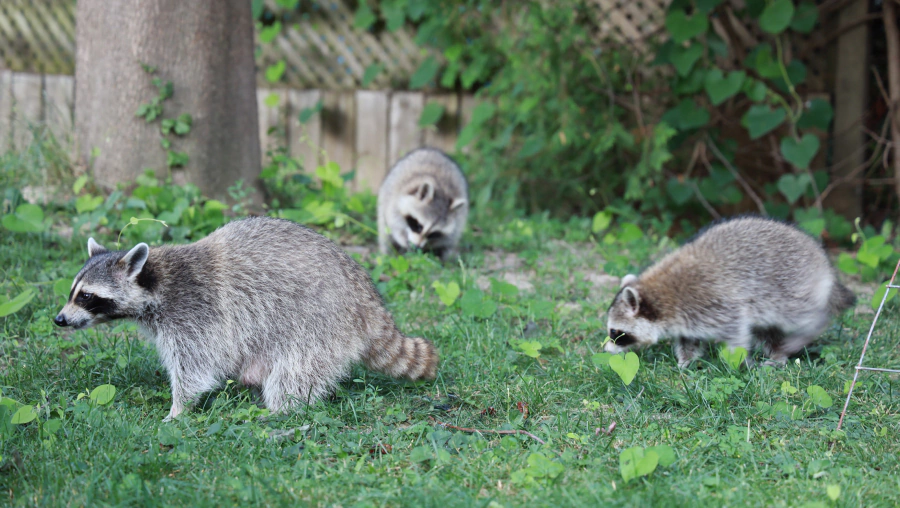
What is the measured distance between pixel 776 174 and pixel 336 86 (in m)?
5.26

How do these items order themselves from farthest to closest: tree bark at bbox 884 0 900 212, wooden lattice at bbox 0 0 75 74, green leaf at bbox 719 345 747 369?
wooden lattice at bbox 0 0 75 74, tree bark at bbox 884 0 900 212, green leaf at bbox 719 345 747 369

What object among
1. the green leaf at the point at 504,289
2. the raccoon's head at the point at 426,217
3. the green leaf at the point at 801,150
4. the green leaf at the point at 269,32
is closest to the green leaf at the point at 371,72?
the green leaf at the point at 269,32

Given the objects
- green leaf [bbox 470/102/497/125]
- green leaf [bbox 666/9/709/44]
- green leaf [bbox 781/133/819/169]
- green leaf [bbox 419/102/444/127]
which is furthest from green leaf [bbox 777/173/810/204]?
green leaf [bbox 419/102/444/127]

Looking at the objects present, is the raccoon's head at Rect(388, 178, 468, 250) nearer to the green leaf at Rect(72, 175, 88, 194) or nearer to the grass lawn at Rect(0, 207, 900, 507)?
the grass lawn at Rect(0, 207, 900, 507)

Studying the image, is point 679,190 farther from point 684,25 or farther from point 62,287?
point 62,287

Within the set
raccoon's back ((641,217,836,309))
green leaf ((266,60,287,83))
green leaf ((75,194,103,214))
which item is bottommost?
green leaf ((75,194,103,214))

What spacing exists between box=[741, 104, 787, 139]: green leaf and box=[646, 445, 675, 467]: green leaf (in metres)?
4.53

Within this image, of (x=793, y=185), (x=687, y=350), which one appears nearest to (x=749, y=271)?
(x=687, y=350)

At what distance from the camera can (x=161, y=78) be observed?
18.2 ft

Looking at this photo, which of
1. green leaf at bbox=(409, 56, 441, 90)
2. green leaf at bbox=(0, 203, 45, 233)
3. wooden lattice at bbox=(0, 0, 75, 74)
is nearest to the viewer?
green leaf at bbox=(0, 203, 45, 233)

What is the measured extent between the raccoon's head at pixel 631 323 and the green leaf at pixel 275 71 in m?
6.28

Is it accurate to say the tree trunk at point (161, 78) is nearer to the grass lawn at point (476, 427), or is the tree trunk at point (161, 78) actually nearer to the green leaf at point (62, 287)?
the grass lawn at point (476, 427)

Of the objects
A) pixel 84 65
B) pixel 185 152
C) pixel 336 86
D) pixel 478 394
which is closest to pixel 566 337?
pixel 478 394

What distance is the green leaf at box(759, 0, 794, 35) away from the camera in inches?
249
